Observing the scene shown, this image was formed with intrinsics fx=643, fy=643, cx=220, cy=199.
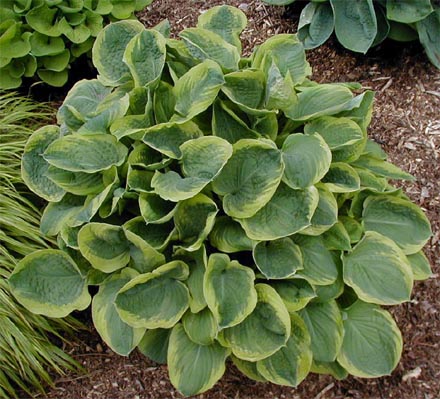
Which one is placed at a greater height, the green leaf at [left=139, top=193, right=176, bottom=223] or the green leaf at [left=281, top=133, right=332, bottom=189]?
the green leaf at [left=281, top=133, right=332, bottom=189]

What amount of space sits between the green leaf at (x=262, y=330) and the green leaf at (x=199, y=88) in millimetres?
654

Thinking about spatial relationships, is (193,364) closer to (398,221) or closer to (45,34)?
(398,221)

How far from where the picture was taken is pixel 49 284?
2.37 m

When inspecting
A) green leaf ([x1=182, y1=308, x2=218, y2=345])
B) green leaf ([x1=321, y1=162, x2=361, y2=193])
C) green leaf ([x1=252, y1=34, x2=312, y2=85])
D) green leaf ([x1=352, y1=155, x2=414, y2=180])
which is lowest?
green leaf ([x1=182, y1=308, x2=218, y2=345])

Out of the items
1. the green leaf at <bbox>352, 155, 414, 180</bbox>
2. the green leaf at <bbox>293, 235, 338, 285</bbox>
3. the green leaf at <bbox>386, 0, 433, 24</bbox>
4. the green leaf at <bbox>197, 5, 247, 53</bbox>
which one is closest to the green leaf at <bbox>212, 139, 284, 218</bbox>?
the green leaf at <bbox>293, 235, 338, 285</bbox>

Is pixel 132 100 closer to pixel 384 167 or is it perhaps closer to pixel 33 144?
pixel 33 144

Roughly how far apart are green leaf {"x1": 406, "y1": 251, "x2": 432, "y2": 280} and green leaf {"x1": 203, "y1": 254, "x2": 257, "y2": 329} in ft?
2.29

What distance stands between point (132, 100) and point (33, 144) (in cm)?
46

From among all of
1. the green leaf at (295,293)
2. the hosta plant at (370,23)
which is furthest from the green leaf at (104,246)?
the hosta plant at (370,23)

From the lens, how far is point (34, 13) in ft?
11.1

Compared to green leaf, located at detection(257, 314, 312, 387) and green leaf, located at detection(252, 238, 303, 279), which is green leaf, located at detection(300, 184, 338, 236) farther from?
green leaf, located at detection(257, 314, 312, 387)

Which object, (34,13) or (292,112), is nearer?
(292,112)

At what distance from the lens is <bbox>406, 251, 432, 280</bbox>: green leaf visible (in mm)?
2447

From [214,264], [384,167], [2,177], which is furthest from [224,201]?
[2,177]
